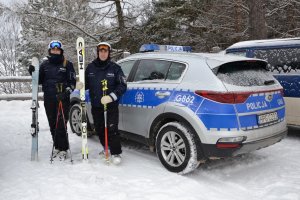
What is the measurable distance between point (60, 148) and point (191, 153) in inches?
84.9

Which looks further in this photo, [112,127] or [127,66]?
[127,66]

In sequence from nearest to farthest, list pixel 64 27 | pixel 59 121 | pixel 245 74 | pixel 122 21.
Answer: pixel 245 74 < pixel 59 121 < pixel 122 21 < pixel 64 27

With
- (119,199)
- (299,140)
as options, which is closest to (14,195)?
(119,199)

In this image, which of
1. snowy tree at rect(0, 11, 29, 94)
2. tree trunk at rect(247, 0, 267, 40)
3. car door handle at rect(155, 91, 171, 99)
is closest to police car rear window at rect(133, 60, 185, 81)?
car door handle at rect(155, 91, 171, 99)

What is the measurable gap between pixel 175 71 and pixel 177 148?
111 cm

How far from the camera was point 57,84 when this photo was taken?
5527mm

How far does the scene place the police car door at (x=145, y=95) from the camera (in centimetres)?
528

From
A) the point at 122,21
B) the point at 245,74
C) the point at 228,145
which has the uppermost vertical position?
the point at 122,21

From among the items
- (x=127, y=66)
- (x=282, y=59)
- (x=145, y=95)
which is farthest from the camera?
(x=282, y=59)

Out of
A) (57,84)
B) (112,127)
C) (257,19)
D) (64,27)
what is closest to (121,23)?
(64,27)

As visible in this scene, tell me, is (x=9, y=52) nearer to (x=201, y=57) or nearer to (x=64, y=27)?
(x=64, y=27)

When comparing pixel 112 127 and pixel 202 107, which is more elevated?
pixel 202 107

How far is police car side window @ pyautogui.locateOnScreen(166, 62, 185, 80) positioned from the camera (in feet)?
17.0

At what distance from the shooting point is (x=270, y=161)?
5.78m
